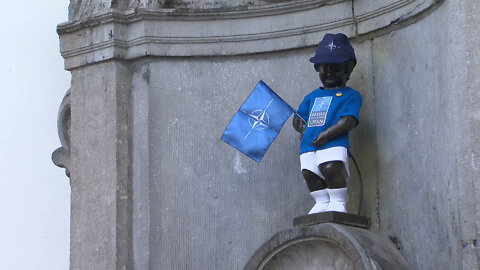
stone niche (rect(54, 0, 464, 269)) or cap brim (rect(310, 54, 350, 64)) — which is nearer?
cap brim (rect(310, 54, 350, 64))

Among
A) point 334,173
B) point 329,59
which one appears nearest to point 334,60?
point 329,59

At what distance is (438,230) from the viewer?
6.49 m

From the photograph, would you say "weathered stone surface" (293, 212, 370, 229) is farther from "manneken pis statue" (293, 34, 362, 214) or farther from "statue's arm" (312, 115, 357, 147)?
"statue's arm" (312, 115, 357, 147)

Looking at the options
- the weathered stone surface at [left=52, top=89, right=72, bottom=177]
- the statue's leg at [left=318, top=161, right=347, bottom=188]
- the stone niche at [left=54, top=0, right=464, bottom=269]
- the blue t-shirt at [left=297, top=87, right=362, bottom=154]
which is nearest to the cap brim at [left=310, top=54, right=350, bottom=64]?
the blue t-shirt at [left=297, top=87, right=362, bottom=154]

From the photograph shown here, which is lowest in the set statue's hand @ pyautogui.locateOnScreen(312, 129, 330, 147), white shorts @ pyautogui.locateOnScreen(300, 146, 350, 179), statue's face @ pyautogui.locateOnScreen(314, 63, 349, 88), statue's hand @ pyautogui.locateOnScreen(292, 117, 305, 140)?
white shorts @ pyautogui.locateOnScreen(300, 146, 350, 179)

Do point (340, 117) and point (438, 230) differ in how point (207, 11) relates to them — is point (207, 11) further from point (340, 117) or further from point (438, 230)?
point (438, 230)

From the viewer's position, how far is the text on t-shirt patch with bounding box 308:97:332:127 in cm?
678

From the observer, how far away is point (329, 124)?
6.75 m

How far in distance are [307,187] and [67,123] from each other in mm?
1689

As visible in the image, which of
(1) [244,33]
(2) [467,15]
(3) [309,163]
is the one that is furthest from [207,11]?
(2) [467,15]

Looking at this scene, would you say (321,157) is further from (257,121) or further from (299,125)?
(257,121)

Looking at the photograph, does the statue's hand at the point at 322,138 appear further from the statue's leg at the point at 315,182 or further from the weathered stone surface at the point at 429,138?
the weathered stone surface at the point at 429,138

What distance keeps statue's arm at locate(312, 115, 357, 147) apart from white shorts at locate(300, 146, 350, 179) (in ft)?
0.18

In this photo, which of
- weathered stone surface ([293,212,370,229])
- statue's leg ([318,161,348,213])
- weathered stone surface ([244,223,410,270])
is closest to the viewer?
weathered stone surface ([244,223,410,270])
